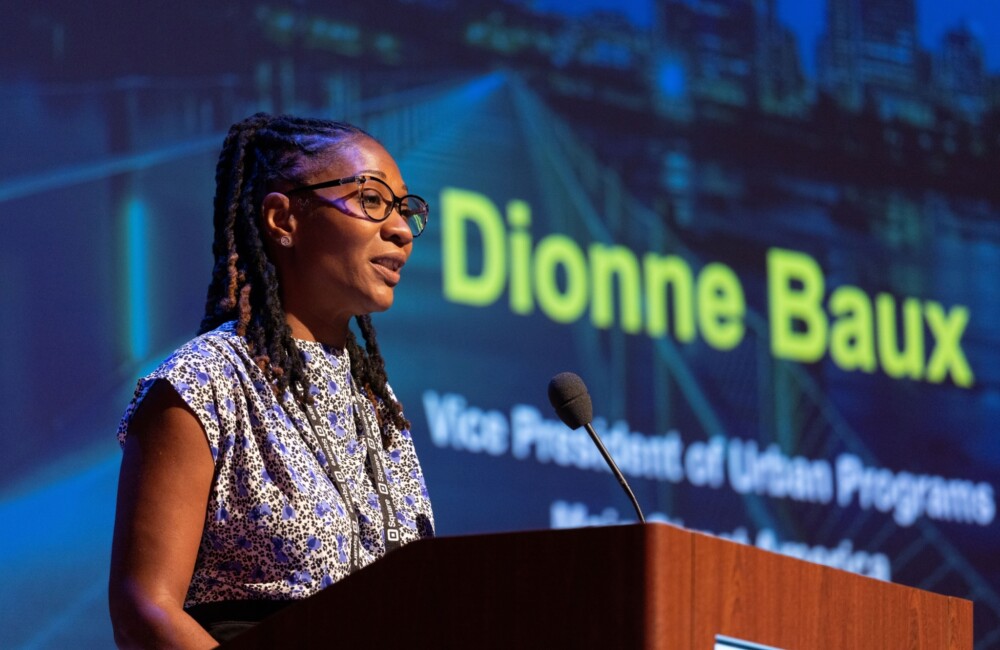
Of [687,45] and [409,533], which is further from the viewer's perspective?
[687,45]

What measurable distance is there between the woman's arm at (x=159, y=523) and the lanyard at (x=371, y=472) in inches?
9.4

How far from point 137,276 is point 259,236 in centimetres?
118

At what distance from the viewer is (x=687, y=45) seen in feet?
15.2

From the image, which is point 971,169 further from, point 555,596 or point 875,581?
point 555,596

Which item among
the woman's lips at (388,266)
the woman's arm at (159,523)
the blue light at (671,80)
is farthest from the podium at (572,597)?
the blue light at (671,80)

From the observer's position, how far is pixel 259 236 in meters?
2.20

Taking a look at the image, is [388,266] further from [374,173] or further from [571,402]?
[571,402]

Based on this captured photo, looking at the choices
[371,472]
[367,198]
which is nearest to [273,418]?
[371,472]

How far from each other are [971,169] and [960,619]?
3655mm

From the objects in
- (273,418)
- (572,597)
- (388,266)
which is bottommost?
(572,597)

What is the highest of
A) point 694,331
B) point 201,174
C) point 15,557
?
point 201,174

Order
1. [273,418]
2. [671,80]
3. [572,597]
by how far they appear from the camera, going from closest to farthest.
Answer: [572,597] < [273,418] < [671,80]

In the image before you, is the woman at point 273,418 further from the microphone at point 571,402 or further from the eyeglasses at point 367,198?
the microphone at point 571,402

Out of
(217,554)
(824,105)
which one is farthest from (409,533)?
(824,105)
